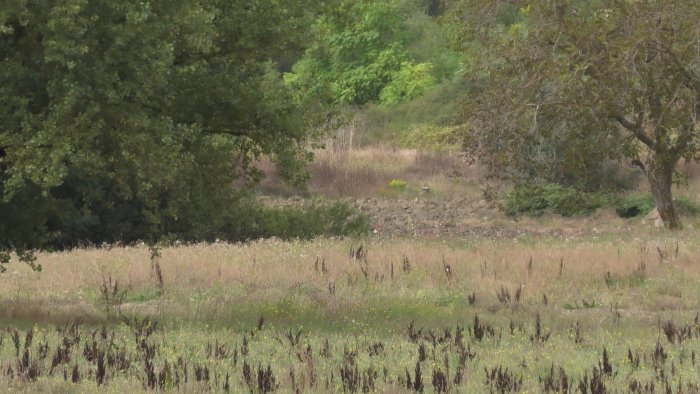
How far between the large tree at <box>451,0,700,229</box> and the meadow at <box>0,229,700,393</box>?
2.66 metres

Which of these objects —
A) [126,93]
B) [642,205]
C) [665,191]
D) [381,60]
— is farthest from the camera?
[381,60]

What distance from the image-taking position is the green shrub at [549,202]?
1476 inches

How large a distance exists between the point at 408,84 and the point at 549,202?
3001 cm

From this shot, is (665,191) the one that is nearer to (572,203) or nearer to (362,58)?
(572,203)

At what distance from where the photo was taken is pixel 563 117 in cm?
2581

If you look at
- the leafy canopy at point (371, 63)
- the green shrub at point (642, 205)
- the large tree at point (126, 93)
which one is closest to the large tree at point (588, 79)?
the green shrub at point (642, 205)

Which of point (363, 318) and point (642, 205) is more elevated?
point (363, 318)

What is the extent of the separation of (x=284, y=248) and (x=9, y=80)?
10.1 meters

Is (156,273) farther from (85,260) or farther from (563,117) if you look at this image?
(563,117)

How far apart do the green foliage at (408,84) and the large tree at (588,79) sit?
38971 millimetres

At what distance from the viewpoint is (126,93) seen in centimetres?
1321

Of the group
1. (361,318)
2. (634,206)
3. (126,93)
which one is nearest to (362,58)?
(634,206)

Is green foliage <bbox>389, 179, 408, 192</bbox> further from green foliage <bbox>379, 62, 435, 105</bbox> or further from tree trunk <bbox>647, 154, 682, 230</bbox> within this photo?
green foliage <bbox>379, 62, 435, 105</bbox>

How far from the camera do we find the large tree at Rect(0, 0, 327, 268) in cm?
1285
